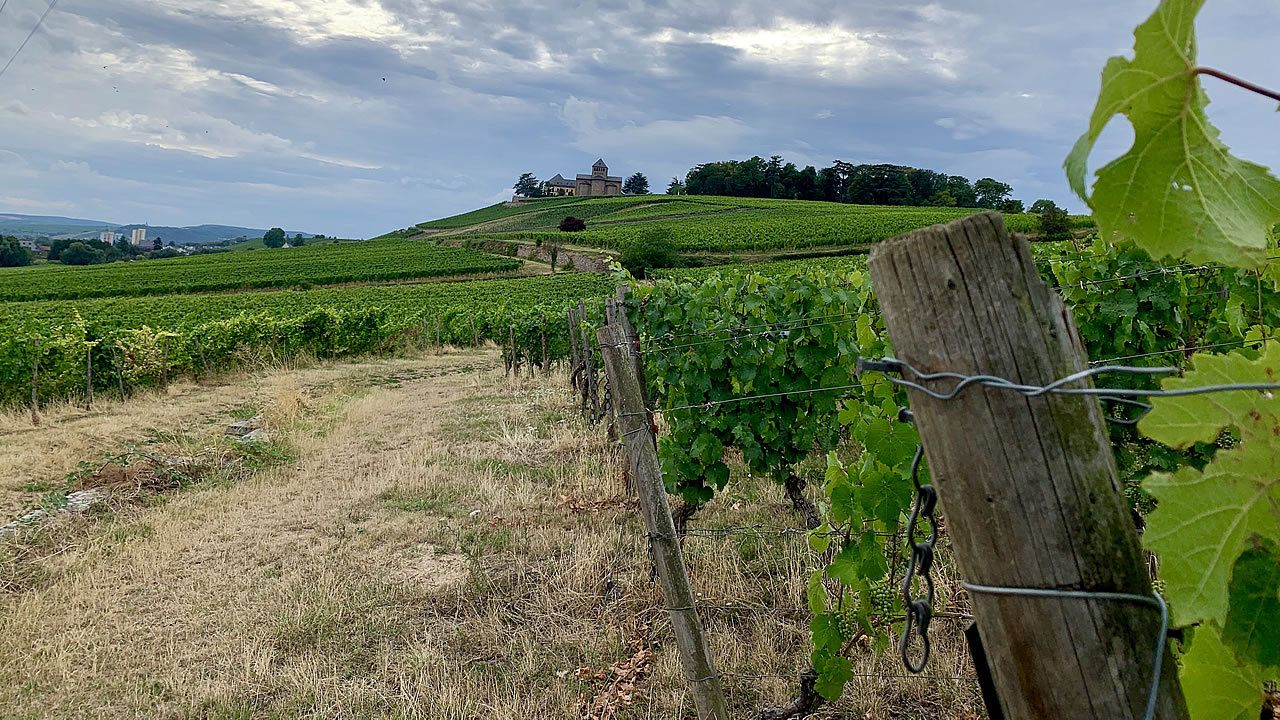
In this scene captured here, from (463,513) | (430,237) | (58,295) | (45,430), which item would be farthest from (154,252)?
(463,513)

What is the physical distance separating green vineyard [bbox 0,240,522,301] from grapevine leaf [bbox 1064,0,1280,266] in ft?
178

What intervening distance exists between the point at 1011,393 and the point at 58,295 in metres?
57.6

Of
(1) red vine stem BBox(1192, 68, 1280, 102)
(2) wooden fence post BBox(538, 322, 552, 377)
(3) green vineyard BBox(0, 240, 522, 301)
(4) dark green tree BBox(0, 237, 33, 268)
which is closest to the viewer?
(1) red vine stem BBox(1192, 68, 1280, 102)

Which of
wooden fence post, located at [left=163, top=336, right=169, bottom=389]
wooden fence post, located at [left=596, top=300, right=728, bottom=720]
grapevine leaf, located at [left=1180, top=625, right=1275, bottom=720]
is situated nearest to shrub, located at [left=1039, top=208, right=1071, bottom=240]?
wooden fence post, located at [left=163, top=336, right=169, bottom=389]

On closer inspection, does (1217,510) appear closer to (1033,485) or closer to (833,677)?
(1033,485)

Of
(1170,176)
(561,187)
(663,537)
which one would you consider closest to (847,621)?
(663,537)

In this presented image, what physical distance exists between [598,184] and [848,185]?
46345 mm

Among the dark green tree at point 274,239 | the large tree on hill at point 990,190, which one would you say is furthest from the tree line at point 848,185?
the dark green tree at point 274,239

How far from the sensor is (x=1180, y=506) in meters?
0.81

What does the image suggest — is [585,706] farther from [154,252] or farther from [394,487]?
[154,252]

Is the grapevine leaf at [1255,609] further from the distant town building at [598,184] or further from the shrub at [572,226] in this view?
the distant town building at [598,184]

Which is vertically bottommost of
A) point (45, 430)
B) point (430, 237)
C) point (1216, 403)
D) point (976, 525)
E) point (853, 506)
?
point (45, 430)

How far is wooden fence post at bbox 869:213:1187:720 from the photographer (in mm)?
980

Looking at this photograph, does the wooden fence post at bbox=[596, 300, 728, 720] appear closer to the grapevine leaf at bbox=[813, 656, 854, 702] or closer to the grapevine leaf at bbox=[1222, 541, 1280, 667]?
the grapevine leaf at bbox=[813, 656, 854, 702]
